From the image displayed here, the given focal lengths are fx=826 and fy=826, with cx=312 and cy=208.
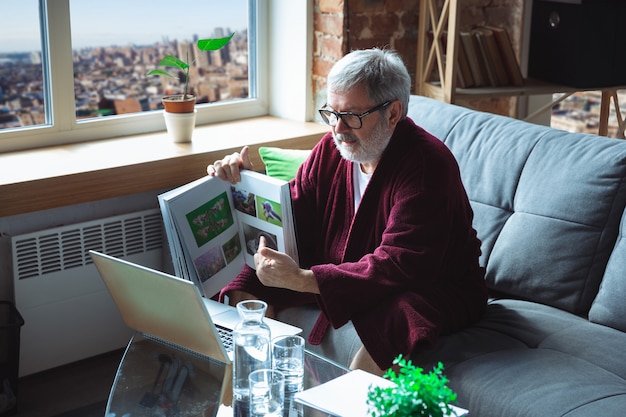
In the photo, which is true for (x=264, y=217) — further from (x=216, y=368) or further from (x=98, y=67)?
(x=98, y=67)

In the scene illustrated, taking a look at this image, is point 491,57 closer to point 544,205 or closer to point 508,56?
point 508,56

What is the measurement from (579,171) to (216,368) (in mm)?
1131

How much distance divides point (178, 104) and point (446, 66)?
981 mm

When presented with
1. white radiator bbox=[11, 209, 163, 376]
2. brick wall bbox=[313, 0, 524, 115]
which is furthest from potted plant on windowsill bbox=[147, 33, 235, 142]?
brick wall bbox=[313, 0, 524, 115]

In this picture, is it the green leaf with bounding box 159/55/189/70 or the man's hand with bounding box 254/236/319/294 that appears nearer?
the man's hand with bounding box 254/236/319/294

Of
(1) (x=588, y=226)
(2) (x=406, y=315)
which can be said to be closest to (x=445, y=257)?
(2) (x=406, y=315)

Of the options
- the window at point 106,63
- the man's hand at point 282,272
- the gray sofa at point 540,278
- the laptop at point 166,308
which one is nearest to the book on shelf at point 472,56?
the gray sofa at point 540,278

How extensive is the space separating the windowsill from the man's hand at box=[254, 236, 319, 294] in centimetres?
81

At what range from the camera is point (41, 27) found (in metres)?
2.80

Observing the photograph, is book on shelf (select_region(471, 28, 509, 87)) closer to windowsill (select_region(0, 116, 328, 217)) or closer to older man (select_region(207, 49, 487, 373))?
windowsill (select_region(0, 116, 328, 217))

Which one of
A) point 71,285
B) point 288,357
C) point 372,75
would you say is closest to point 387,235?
point 372,75

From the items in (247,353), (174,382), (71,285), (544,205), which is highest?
(544,205)

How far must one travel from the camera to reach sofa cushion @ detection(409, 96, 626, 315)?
2205 mm

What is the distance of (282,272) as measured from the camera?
6.73 ft
